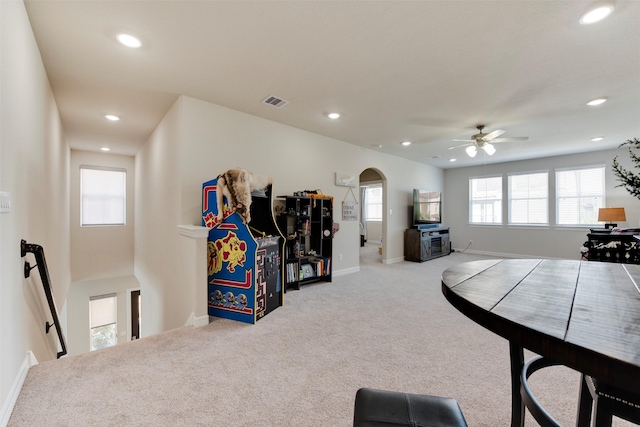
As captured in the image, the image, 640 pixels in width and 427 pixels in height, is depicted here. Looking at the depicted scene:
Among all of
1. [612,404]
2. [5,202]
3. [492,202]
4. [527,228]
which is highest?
[492,202]

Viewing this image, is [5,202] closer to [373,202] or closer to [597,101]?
[597,101]

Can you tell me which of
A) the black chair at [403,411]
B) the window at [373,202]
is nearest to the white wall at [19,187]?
the black chair at [403,411]

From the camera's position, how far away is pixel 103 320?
6598 mm

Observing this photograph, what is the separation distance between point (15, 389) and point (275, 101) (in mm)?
3279

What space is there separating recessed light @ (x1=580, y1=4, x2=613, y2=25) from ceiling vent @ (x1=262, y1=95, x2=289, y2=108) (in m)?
2.73

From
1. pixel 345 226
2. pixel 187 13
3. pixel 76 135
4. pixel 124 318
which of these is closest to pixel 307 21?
pixel 187 13

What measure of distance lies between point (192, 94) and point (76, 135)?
3.52 m

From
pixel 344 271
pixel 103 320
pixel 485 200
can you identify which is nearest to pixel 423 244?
pixel 344 271

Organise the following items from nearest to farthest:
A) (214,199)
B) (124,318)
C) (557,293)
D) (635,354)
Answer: (635,354), (557,293), (214,199), (124,318)

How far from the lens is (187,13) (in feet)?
6.22

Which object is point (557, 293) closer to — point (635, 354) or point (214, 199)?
point (635, 354)

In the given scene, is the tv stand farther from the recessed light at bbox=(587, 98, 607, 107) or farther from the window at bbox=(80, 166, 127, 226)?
the window at bbox=(80, 166, 127, 226)

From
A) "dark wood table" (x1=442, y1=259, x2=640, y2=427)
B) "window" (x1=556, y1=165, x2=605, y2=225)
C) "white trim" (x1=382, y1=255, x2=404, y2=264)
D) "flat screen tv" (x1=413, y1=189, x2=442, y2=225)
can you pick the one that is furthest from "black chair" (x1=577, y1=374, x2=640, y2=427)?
"window" (x1=556, y1=165, x2=605, y2=225)

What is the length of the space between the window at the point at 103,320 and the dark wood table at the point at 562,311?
787 cm
